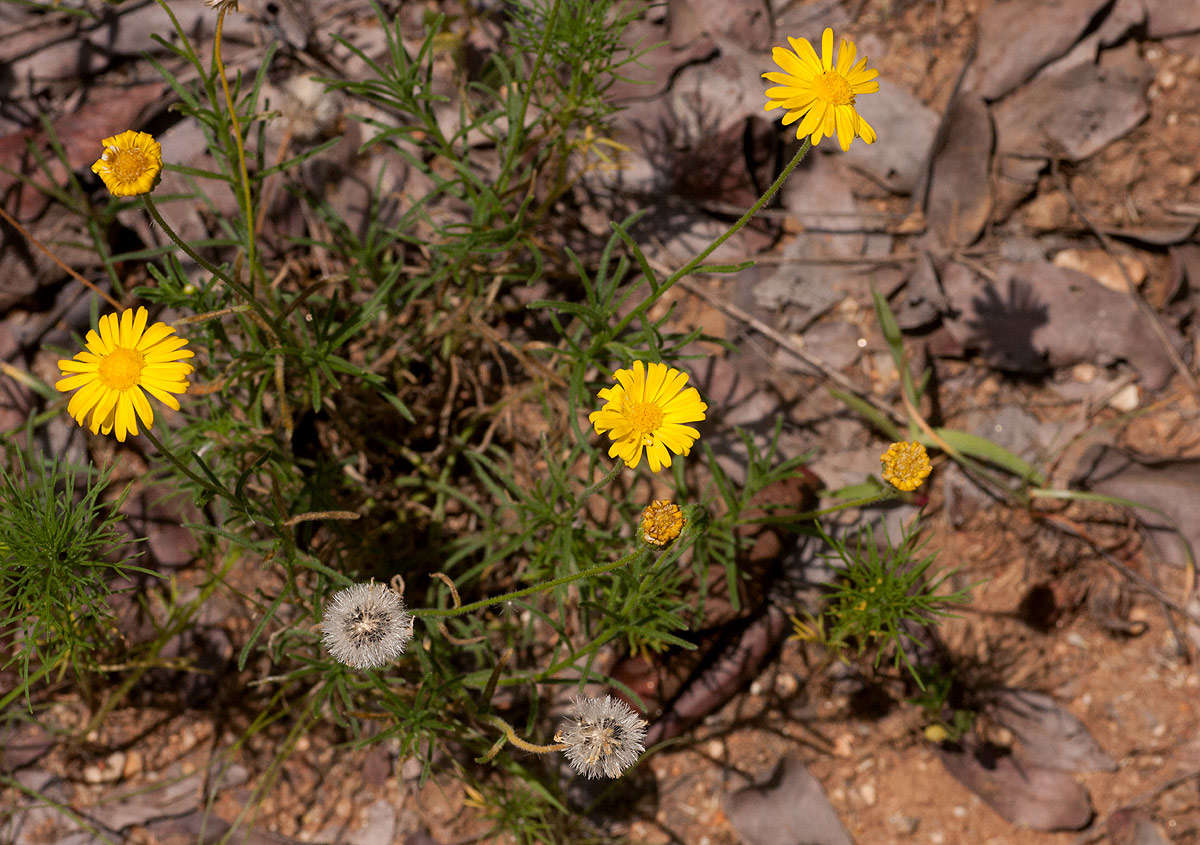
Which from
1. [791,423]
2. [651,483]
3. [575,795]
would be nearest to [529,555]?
[651,483]

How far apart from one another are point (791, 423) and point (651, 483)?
0.71 meters

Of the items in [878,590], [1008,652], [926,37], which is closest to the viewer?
[878,590]

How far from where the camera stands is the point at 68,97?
3668 millimetres

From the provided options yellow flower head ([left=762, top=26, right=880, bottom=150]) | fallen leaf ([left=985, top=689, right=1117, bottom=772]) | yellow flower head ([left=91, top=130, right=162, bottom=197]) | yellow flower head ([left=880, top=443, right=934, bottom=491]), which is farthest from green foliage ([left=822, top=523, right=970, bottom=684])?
yellow flower head ([left=91, top=130, right=162, bottom=197])

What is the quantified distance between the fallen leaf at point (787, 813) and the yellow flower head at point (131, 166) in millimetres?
3034

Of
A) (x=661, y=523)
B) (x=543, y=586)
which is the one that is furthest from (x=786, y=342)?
(x=543, y=586)

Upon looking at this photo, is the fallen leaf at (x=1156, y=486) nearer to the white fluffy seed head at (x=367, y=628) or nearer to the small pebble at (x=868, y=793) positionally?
the small pebble at (x=868, y=793)

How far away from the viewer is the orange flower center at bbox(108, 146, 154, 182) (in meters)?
1.85

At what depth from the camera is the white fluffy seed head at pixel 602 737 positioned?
211 centimetres

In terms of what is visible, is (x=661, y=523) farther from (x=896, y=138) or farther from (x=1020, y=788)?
(x=896, y=138)

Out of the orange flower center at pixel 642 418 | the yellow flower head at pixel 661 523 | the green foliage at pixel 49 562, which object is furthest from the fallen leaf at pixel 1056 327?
the green foliage at pixel 49 562

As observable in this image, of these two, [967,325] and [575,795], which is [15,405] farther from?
[967,325]

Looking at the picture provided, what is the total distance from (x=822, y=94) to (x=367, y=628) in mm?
1786

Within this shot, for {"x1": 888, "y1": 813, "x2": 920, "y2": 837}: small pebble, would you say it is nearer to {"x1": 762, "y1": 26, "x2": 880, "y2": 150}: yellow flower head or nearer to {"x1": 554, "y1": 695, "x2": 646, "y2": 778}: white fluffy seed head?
{"x1": 554, "y1": 695, "x2": 646, "y2": 778}: white fluffy seed head
